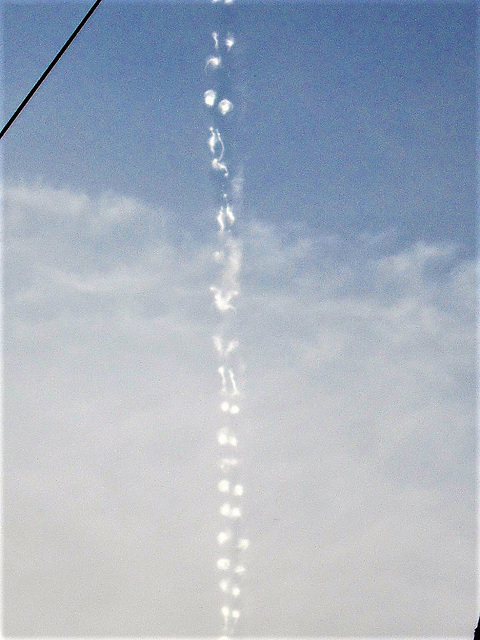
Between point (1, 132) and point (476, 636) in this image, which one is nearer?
point (1, 132)

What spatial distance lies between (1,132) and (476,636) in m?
32.7

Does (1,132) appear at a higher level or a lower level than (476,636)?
higher

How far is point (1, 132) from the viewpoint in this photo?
20.9ft

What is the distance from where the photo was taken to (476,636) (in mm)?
23500
